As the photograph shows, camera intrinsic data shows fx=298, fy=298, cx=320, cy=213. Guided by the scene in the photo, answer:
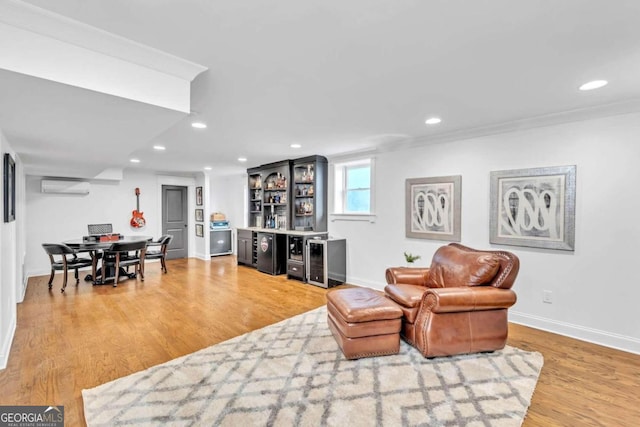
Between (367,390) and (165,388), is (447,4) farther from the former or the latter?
(165,388)

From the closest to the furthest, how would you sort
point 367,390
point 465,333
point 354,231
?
1. point 367,390
2. point 465,333
3. point 354,231

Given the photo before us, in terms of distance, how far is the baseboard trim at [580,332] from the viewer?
2824 mm

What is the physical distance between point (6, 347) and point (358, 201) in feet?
15.0

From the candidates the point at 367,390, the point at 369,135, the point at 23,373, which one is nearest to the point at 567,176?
the point at 369,135

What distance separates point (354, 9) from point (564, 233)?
3.18 meters

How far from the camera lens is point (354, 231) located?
17.0ft

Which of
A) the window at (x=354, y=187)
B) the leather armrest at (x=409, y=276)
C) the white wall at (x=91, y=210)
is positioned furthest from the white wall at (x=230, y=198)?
the leather armrest at (x=409, y=276)

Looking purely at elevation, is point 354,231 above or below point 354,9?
below

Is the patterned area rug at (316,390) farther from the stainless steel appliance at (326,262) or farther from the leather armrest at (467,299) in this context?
the stainless steel appliance at (326,262)

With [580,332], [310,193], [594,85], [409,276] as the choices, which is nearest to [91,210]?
[310,193]

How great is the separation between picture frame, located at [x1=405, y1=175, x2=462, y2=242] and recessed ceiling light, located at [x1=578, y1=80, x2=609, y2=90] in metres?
1.58

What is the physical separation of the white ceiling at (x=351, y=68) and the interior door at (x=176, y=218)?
14.1 ft

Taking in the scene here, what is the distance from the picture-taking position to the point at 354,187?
17.5 feet

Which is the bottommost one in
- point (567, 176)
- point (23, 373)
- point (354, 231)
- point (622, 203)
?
point (23, 373)
